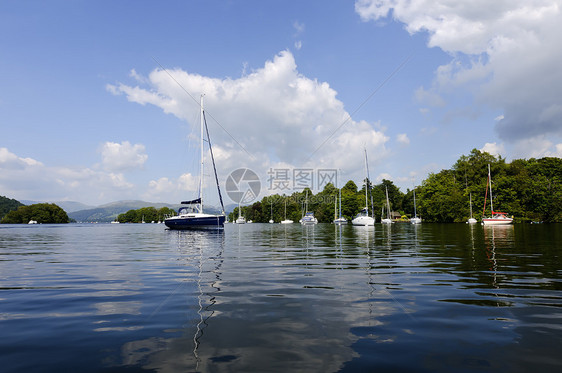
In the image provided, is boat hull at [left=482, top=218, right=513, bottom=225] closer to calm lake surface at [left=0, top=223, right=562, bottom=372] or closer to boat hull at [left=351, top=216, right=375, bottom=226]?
boat hull at [left=351, top=216, right=375, bottom=226]

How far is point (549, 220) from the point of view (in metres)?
91.9

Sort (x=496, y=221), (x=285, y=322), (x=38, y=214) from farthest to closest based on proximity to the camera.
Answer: (x=38, y=214)
(x=496, y=221)
(x=285, y=322)

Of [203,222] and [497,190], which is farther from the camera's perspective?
[497,190]

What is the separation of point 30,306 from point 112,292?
1797mm

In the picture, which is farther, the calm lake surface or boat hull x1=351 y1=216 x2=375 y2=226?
boat hull x1=351 y1=216 x2=375 y2=226

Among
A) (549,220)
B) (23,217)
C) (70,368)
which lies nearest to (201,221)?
(70,368)

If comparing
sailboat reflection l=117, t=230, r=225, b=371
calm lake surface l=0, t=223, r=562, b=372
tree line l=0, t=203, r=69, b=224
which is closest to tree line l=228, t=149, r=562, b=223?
calm lake surface l=0, t=223, r=562, b=372

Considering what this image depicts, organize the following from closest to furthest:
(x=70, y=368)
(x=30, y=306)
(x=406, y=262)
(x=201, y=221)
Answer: (x=70, y=368), (x=30, y=306), (x=406, y=262), (x=201, y=221)

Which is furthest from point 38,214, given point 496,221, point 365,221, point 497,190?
point 497,190

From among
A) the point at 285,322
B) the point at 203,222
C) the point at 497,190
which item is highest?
the point at 497,190

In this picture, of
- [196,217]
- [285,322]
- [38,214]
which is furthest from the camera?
[38,214]

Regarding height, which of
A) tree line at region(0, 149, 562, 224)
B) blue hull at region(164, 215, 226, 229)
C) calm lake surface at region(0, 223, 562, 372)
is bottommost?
calm lake surface at region(0, 223, 562, 372)

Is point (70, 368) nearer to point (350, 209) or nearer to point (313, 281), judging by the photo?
point (313, 281)

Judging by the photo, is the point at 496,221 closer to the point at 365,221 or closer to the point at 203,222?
the point at 365,221
